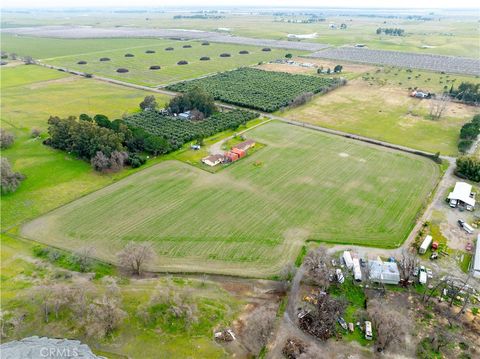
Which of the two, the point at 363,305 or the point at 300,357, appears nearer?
the point at 300,357

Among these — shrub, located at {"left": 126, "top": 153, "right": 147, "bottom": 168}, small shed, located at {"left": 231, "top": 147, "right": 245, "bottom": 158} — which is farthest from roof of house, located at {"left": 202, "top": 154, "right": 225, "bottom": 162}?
shrub, located at {"left": 126, "top": 153, "right": 147, "bottom": 168}

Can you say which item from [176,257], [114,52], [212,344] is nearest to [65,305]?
[176,257]

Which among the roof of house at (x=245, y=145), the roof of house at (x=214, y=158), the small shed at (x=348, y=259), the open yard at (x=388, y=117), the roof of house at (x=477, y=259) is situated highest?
the open yard at (x=388, y=117)

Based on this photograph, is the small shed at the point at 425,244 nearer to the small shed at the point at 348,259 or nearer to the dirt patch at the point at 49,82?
the small shed at the point at 348,259

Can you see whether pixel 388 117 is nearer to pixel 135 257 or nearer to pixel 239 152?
pixel 239 152

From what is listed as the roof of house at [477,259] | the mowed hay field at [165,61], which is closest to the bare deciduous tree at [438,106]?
the roof of house at [477,259]

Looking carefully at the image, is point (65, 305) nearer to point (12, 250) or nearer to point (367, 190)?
point (12, 250)
